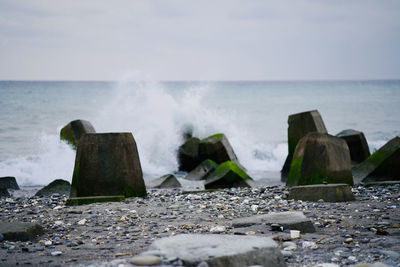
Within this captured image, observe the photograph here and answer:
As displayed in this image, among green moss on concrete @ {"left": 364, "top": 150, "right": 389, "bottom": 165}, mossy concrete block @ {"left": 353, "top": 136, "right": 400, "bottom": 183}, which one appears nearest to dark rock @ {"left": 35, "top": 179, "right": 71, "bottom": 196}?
mossy concrete block @ {"left": 353, "top": 136, "right": 400, "bottom": 183}

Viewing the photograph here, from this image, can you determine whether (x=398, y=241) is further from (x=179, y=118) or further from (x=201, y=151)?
(x=179, y=118)

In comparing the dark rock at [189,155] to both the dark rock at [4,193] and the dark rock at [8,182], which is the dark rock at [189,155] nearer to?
the dark rock at [8,182]

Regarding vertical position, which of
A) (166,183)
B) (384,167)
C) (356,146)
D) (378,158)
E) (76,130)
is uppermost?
(76,130)

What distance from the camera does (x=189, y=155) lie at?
12.7m

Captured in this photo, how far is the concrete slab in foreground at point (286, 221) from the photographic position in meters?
4.34

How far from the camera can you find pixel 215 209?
5699mm

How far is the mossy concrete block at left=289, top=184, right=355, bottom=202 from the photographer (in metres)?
5.91

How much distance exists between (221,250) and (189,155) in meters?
9.71

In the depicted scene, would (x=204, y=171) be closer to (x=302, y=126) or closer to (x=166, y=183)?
(x=166, y=183)

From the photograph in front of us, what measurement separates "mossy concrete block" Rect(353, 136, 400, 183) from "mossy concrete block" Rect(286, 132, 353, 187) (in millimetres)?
1193

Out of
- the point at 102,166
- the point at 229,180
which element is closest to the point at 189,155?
the point at 229,180

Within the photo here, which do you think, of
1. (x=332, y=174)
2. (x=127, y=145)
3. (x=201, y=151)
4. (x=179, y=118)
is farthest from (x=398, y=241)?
(x=179, y=118)

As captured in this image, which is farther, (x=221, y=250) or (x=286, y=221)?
(x=286, y=221)

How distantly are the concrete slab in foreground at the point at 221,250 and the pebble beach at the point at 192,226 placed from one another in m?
0.11
